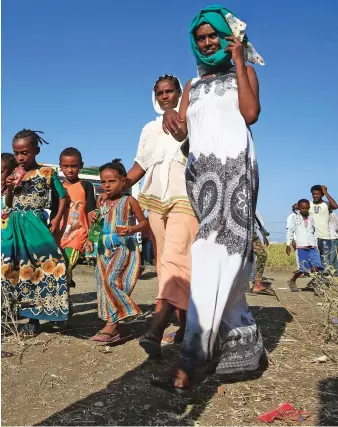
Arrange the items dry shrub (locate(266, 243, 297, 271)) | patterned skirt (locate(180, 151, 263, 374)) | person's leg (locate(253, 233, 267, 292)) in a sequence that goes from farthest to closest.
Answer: dry shrub (locate(266, 243, 297, 271)), person's leg (locate(253, 233, 267, 292)), patterned skirt (locate(180, 151, 263, 374))

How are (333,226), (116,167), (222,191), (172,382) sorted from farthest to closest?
(333,226)
(116,167)
(222,191)
(172,382)

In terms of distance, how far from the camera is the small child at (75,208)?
17.1 feet

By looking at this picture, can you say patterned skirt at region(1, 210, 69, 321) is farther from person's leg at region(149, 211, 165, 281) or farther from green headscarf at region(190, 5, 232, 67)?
green headscarf at region(190, 5, 232, 67)

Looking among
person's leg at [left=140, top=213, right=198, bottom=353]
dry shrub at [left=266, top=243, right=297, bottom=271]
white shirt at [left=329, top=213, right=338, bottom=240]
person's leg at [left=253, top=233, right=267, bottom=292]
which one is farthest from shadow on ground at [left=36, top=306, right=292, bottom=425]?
dry shrub at [left=266, top=243, right=297, bottom=271]

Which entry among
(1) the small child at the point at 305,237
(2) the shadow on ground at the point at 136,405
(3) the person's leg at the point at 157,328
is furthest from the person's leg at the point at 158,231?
(1) the small child at the point at 305,237

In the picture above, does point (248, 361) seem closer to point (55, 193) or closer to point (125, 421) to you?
point (125, 421)

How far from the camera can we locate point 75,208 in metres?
5.43

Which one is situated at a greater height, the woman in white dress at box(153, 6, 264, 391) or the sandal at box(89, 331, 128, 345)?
the woman in white dress at box(153, 6, 264, 391)

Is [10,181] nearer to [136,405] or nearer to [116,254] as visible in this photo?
[116,254]

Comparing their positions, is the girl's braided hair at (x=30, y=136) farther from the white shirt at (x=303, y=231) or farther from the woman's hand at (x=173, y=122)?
the white shirt at (x=303, y=231)

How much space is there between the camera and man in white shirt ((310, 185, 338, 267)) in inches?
383

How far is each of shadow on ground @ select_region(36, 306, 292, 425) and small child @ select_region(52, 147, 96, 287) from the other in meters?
2.25

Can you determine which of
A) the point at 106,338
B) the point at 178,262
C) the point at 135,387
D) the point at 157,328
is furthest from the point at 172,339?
the point at 135,387

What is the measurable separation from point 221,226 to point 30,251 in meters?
2.18
